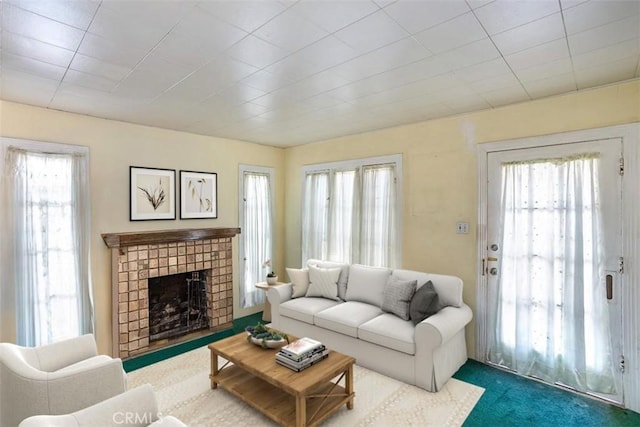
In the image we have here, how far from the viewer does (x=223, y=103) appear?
309 centimetres

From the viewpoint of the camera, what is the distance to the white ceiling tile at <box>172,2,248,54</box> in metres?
1.68

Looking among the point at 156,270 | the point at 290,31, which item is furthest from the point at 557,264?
the point at 156,270

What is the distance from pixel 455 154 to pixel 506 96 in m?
0.77

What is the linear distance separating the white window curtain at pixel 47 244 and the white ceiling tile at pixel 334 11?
3.05 meters

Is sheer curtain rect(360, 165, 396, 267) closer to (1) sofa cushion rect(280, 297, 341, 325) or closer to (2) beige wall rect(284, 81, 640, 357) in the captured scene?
(2) beige wall rect(284, 81, 640, 357)

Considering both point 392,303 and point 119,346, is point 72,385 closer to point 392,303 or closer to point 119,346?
point 119,346

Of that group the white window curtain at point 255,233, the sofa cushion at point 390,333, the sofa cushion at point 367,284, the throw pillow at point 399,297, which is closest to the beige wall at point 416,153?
the sofa cushion at point 367,284

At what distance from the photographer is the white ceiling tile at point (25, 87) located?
94.2 inches

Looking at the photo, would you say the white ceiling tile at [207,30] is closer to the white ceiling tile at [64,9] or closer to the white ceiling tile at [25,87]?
the white ceiling tile at [64,9]

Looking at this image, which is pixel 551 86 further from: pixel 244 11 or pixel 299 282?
pixel 299 282

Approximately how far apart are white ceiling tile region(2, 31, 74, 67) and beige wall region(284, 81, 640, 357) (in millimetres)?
3239

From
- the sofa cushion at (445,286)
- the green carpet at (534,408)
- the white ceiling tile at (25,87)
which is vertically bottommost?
the green carpet at (534,408)

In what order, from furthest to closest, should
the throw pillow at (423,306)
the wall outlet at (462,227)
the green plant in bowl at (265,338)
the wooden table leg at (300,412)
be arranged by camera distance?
the wall outlet at (462,227) < the throw pillow at (423,306) < the green plant in bowl at (265,338) < the wooden table leg at (300,412)

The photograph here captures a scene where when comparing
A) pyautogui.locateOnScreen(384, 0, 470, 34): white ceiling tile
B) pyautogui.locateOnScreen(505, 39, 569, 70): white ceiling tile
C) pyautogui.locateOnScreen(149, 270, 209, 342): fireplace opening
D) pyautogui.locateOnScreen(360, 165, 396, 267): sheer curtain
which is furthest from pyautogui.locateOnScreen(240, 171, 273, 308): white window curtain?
pyautogui.locateOnScreen(505, 39, 569, 70): white ceiling tile
